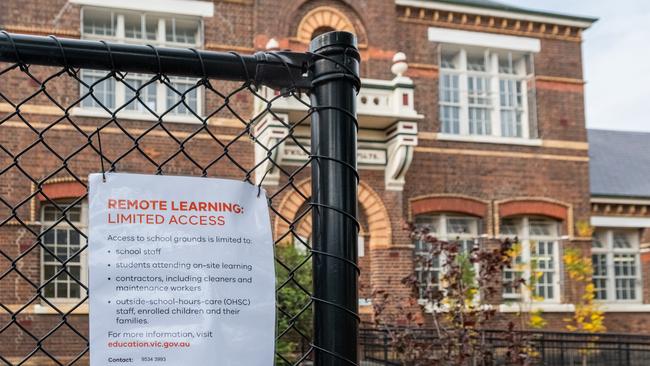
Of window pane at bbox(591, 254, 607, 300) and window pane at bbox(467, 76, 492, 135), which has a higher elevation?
window pane at bbox(467, 76, 492, 135)

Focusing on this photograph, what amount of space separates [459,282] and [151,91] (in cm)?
958

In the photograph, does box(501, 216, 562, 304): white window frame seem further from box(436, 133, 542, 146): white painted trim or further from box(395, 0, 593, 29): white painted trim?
box(395, 0, 593, 29): white painted trim

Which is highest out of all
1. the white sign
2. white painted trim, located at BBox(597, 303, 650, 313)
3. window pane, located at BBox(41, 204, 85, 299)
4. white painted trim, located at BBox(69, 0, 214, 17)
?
white painted trim, located at BBox(69, 0, 214, 17)

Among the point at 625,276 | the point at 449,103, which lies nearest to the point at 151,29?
the point at 449,103

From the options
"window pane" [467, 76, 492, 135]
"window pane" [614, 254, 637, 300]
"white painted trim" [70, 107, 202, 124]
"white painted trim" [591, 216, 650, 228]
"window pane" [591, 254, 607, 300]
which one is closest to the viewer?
"white painted trim" [70, 107, 202, 124]

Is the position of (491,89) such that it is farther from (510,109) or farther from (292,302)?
(292,302)

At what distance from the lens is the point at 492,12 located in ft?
59.9

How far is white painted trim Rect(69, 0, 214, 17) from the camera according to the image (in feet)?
51.3

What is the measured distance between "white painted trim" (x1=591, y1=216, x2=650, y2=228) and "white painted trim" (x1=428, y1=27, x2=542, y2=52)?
4610mm

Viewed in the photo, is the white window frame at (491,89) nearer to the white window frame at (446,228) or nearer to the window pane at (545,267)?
the white window frame at (446,228)

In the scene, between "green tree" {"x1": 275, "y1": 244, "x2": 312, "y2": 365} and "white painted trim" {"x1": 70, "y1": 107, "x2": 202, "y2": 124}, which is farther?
"white painted trim" {"x1": 70, "y1": 107, "x2": 202, "y2": 124}

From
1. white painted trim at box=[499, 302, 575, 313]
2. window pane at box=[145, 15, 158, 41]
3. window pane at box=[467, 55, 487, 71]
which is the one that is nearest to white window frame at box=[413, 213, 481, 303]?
white painted trim at box=[499, 302, 575, 313]

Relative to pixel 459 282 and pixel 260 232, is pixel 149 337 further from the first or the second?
pixel 459 282

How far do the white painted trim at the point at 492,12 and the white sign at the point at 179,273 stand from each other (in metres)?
16.4
